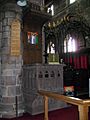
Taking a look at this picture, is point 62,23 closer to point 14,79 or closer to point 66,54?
point 66,54

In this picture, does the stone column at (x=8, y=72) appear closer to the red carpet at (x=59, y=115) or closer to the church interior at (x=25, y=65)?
the church interior at (x=25, y=65)

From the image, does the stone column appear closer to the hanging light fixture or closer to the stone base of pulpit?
the stone base of pulpit

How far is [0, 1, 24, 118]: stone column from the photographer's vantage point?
4668 mm

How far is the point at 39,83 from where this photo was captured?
4715 mm

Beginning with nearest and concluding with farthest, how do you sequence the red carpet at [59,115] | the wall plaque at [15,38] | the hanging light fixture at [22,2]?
the red carpet at [59,115]
the hanging light fixture at [22,2]
the wall plaque at [15,38]

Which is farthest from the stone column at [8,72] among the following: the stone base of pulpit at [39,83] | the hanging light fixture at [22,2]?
the hanging light fixture at [22,2]

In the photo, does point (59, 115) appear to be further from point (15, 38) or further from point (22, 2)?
point (22, 2)

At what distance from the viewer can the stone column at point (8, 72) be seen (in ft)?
15.3

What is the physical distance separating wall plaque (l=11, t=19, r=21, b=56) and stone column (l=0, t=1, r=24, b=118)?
8cm

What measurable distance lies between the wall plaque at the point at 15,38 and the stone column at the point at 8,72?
8 cm

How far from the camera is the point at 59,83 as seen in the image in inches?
207

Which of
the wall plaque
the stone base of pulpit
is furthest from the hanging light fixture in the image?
the stone base of pulpit

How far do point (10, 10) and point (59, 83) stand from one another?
8.21ft

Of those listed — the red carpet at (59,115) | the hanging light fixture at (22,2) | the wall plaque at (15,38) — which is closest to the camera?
the red carpet at (59,115)
